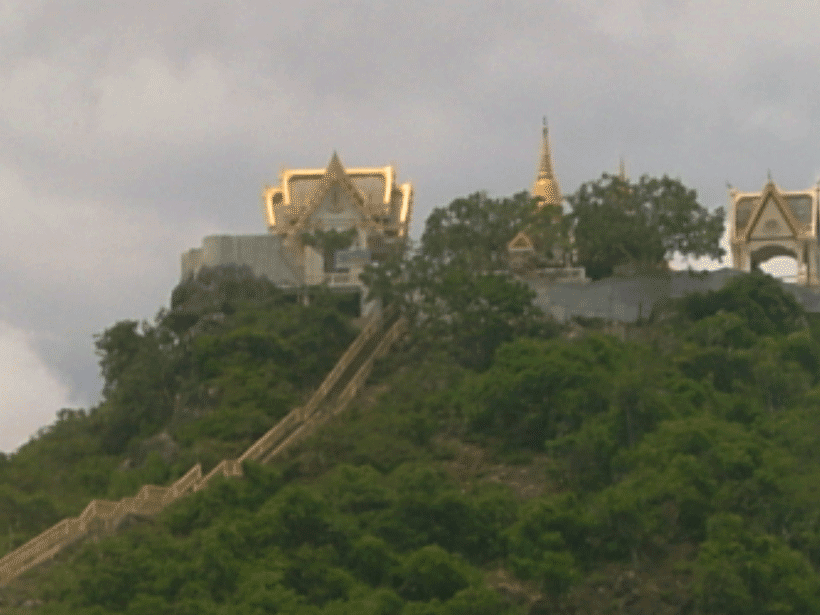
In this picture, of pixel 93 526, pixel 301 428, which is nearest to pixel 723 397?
pixel 301 428

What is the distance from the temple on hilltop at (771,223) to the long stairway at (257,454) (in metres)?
10.8

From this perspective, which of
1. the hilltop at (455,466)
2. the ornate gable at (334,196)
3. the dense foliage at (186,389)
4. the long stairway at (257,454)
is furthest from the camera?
the ornate gable at (334,196)

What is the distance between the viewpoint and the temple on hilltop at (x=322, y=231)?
8694 cm

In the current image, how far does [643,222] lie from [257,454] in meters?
14.9

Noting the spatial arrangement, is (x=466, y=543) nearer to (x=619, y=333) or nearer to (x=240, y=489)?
(x=240, y=489)

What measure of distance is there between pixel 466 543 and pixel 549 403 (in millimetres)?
8584

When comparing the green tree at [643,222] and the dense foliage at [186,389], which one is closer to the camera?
the dense foliage at [186,389]

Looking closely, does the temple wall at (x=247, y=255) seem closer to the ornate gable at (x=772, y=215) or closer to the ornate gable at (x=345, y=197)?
the ornate gable at (x=345, y=197)

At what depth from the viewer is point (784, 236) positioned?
88.1 meters

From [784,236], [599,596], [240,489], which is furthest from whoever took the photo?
Result: [784,236]

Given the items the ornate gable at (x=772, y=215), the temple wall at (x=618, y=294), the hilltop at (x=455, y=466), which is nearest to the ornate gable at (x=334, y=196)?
the hilltop at (x=455, y=466)

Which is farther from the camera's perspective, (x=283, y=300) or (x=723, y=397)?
(x=283, y=300)

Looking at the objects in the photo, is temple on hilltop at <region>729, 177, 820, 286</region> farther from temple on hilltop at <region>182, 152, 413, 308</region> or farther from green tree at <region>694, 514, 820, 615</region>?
green tree at <region>694, 514, 820, 615</region>

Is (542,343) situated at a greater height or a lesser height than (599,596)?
greater
